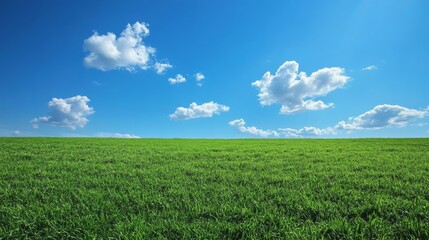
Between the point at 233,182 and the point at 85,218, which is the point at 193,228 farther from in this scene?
the point at 233,182

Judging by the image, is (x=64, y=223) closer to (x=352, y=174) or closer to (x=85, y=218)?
(x=85, y=218)

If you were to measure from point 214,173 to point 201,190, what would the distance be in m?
2.02

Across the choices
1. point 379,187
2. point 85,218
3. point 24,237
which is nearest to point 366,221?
point 379,187

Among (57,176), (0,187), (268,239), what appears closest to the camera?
(268,239)

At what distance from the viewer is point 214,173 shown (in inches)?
316

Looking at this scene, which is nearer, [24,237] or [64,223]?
[24,237]

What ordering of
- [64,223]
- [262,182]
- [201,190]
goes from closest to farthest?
1. [64,223]
2. [201,190]
3. [262,182]

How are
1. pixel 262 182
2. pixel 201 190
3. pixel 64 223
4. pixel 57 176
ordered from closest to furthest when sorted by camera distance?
pixel 64 223
pixel 201 190
pixel 262 182
pixel 57 176

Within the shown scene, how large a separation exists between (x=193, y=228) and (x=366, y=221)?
2783 millimetres

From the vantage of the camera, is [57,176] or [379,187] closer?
[379,187]

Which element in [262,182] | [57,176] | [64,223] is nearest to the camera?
[64,223]

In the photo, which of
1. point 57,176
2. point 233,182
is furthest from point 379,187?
point 57,176

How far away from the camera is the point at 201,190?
238 inches

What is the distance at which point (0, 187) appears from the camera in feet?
21.1
